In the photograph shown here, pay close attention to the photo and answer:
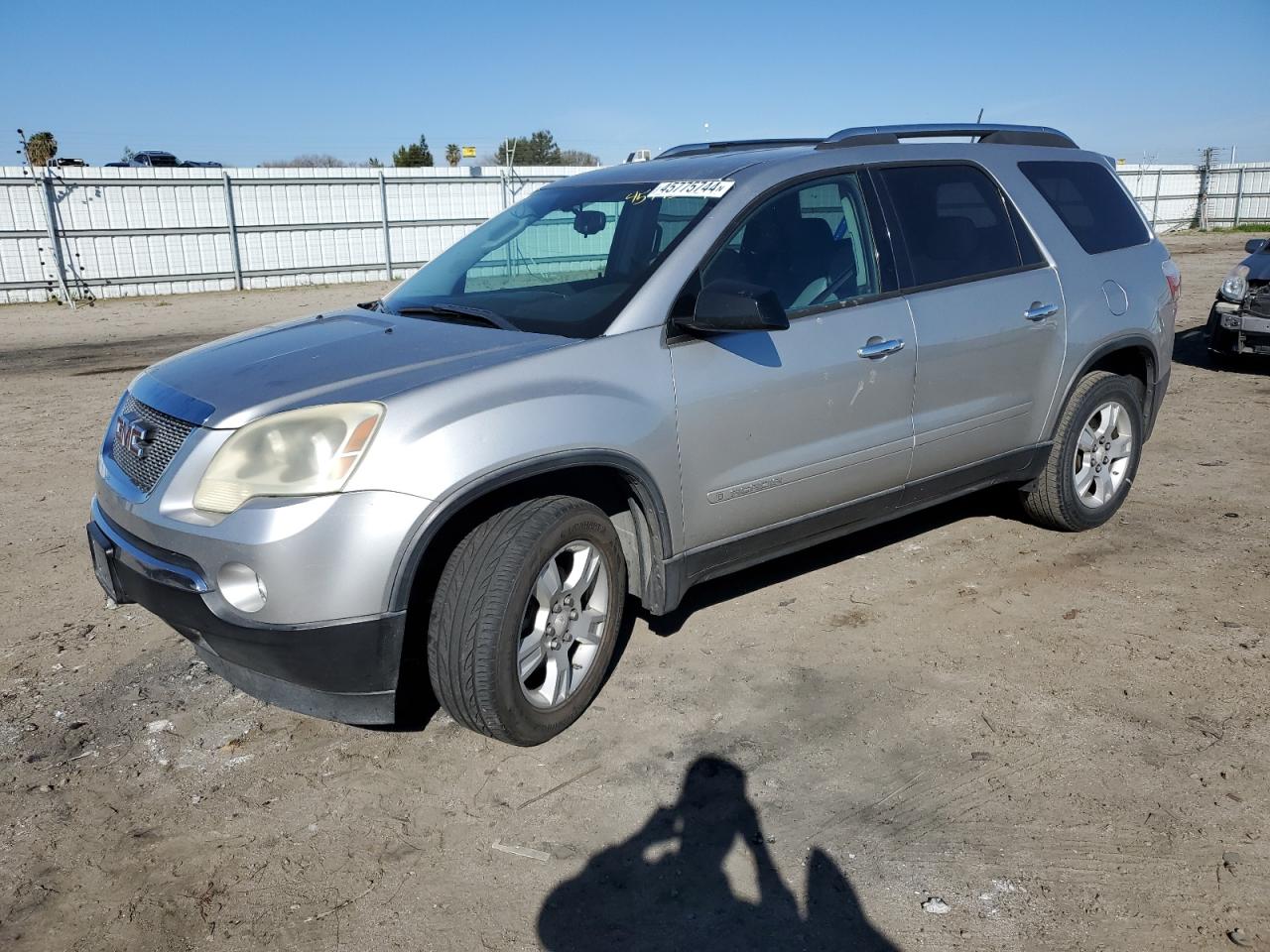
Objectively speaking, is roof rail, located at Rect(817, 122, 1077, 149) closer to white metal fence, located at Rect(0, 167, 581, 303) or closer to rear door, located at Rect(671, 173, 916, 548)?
rear door, located at Rect(671, 173, 916, 548)

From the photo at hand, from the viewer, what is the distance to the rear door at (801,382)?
3629 millimetres

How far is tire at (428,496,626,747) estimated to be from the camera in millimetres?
3104

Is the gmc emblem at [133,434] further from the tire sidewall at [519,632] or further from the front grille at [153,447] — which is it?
the tire sidewall at [519,632]

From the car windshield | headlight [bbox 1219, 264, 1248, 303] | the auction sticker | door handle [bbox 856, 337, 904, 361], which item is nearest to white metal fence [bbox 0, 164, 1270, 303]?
headlight [bbox 1219, 264, 1248, 303]

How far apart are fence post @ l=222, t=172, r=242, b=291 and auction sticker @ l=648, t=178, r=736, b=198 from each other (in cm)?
1860

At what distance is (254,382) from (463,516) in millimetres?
794

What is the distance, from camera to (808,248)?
4.02 meters

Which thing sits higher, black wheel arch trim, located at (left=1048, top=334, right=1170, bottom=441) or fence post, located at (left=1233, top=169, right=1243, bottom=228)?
fence post, located at (left=1233, top=169, right=1243, bottom=228)

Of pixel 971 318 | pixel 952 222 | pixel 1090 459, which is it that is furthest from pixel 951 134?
pixel 1090 459

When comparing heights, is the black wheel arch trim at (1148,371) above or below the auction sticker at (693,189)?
below

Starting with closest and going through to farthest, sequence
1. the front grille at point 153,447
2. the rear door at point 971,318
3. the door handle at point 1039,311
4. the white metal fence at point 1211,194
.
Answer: the front grille at point 153,447
the rear door at point 971,318
the door handle at point 1039,311
the white metal fence at point 1211,194

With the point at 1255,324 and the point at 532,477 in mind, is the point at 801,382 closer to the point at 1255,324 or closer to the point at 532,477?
the point at 532,477

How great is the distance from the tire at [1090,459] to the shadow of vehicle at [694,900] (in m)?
2.85

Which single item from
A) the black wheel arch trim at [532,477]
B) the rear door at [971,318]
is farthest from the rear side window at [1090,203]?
the black wheel arch trim at [532,477]
